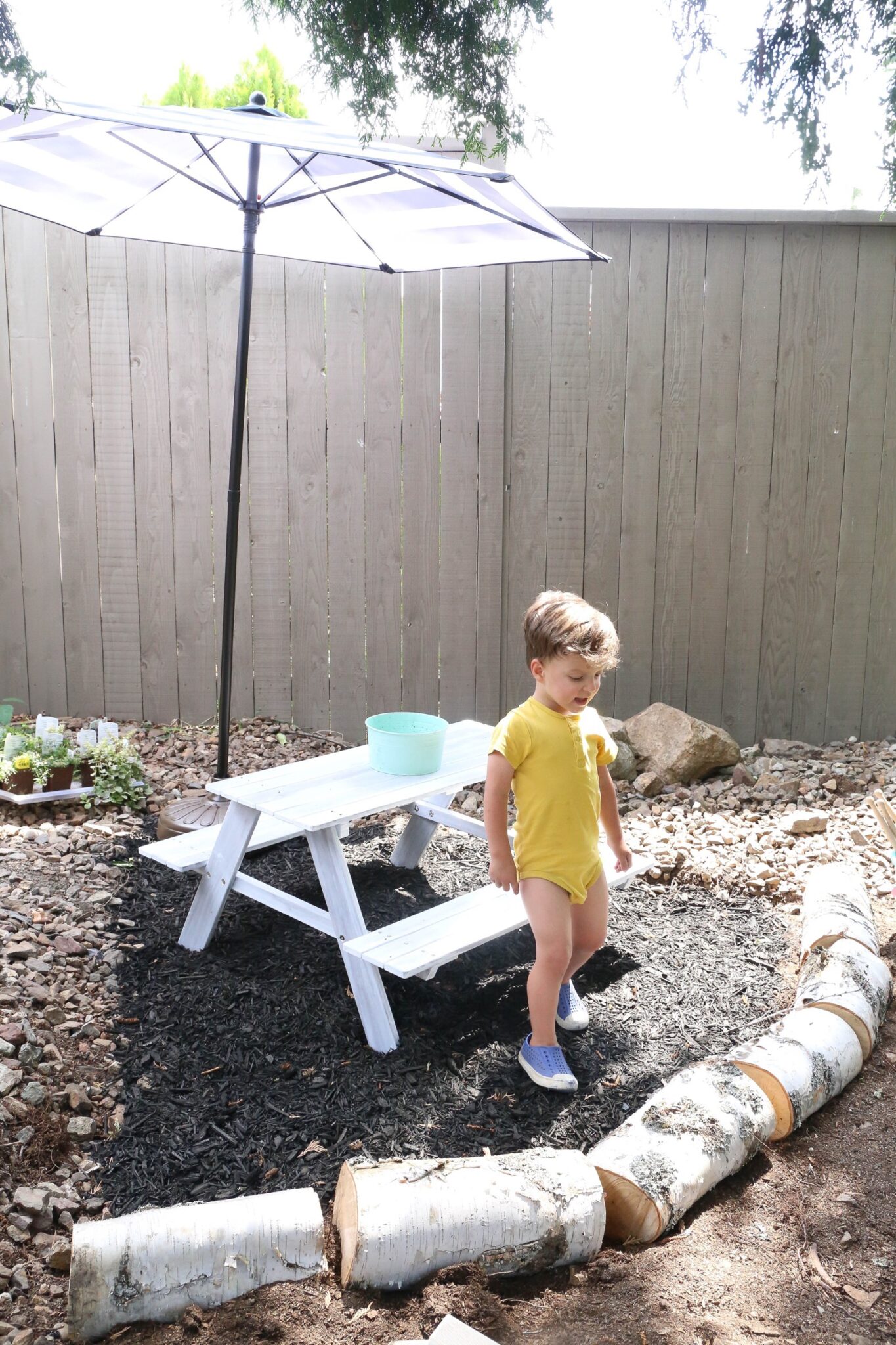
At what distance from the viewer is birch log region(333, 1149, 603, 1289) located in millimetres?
1753

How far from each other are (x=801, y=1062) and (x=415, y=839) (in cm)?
164

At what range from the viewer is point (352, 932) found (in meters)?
2.67

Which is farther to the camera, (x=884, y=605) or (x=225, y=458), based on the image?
(x=884, y=605)

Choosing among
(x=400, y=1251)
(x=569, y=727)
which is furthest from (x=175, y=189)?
(x=400, y=1251)

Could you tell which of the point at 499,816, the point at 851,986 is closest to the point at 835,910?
the point at 851,986

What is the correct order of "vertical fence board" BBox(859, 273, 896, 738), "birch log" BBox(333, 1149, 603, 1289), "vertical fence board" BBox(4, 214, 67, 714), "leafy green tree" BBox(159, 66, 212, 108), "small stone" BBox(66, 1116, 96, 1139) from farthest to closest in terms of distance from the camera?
"leafy green tree" BBox(159, 66, 212, 108), "vertical fence board" BBox(859, 273, 896, 738), "vertical fence board" BBox(4, 214, 67, 714), "small stone" BBox(66, 1116, 96, 1139), "birch log" BBox(333, 1149, 603, 1289)

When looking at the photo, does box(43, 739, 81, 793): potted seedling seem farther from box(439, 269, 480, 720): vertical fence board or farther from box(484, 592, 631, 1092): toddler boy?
box(484, 592, 631, 1092): toddler boy

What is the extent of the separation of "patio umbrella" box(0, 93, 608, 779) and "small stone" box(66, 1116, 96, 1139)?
152 centimetres

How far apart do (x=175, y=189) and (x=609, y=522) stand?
7.88 ft

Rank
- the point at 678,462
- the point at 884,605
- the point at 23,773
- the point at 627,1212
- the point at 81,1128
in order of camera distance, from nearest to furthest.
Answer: the point at 627,1212 → the point at 81,1128 → the point at 23,773 → the point at 678,462 → the point at 884,605

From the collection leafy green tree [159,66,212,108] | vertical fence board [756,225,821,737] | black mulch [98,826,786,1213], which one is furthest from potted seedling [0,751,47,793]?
leafy green tree [159,66,212,108]

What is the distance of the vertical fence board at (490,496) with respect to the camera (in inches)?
191

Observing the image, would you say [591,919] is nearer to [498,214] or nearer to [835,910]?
[835,910]

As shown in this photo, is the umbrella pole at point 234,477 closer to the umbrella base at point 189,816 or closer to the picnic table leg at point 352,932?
the umbrella base at point 189,816
